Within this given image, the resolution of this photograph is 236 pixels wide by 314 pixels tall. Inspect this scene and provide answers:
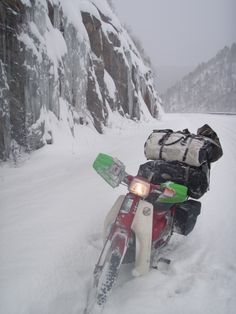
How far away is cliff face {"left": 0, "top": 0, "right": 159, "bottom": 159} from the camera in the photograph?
22.5 ft

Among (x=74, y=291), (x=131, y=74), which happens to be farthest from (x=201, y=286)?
(x=131, y=74)

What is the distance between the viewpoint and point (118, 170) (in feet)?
8.11

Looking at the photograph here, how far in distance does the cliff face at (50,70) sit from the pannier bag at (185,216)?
4658 millimetres

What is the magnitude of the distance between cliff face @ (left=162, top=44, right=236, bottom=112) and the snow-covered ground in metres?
87.2

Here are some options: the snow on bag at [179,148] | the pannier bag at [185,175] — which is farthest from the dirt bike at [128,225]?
the snow on bag at [179,148]

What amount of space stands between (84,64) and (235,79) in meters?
96.9

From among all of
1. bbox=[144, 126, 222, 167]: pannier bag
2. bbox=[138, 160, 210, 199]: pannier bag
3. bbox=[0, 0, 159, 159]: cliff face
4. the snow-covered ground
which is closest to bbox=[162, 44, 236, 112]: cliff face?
bbox=[0, 0, 159, 159]: cliff face

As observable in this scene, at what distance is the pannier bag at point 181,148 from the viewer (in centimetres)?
288

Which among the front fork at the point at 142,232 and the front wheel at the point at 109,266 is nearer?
the front wheel at the point at 109,266

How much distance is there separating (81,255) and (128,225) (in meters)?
0.95

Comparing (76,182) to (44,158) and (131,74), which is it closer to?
(44,158)

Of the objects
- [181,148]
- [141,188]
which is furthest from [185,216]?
[141,188]

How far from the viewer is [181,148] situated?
2949mm

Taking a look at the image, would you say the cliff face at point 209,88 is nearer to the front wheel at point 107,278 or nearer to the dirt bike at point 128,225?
the dirt bike at point 128,225
